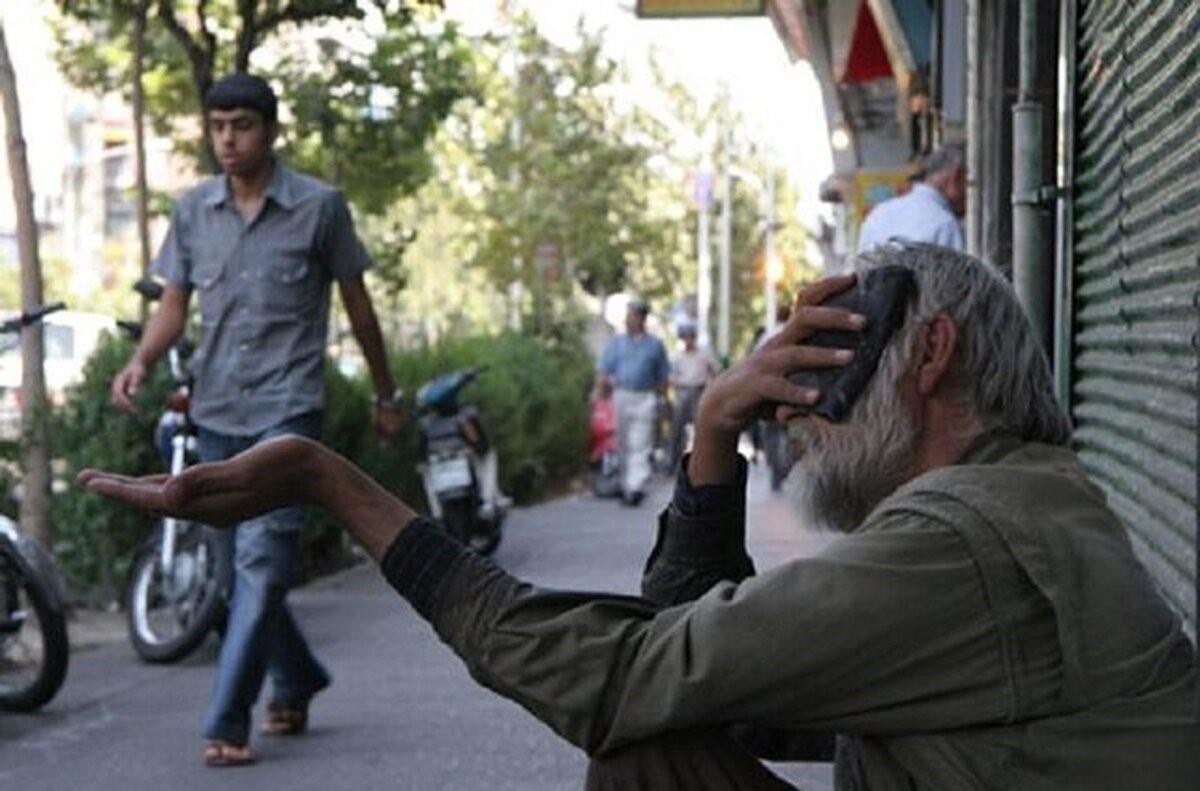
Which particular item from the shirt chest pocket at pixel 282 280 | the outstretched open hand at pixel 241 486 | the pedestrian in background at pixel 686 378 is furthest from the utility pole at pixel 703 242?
the outstretched open hand at pixel 241 486

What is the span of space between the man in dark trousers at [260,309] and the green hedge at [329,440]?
693 mm

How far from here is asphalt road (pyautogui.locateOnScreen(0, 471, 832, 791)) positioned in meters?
7.71

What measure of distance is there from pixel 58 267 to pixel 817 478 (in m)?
62.7

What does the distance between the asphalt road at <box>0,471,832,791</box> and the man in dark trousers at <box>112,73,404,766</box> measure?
A: 0.31 meters

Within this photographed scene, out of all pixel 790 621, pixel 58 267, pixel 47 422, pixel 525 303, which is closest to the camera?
pixel 790 621

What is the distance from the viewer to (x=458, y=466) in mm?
17016

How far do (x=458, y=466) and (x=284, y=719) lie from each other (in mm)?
8493

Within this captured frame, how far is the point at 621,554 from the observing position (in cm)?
1725

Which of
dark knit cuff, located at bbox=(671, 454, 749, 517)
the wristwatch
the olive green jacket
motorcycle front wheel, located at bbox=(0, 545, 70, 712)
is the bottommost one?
motorcycle front wheel, located at bbox=(0, 545, 70, 712)

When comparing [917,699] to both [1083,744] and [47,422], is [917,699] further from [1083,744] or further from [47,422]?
[47,422]

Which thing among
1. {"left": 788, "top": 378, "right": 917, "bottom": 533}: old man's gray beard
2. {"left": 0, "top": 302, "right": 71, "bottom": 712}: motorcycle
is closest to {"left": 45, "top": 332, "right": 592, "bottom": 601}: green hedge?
{"left": 0, "top": 302, "right": 71, "bottom": 712}: motorcycle

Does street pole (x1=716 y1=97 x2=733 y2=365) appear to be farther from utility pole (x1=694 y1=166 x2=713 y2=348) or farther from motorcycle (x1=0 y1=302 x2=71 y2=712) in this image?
motorcycle (x1=0 y1=302 x2=71 y2=712)

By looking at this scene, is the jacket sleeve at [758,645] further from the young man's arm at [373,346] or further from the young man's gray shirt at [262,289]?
the young man's arm at [373,346]

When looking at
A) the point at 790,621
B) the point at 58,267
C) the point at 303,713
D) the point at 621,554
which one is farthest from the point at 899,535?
the point at 58,267
